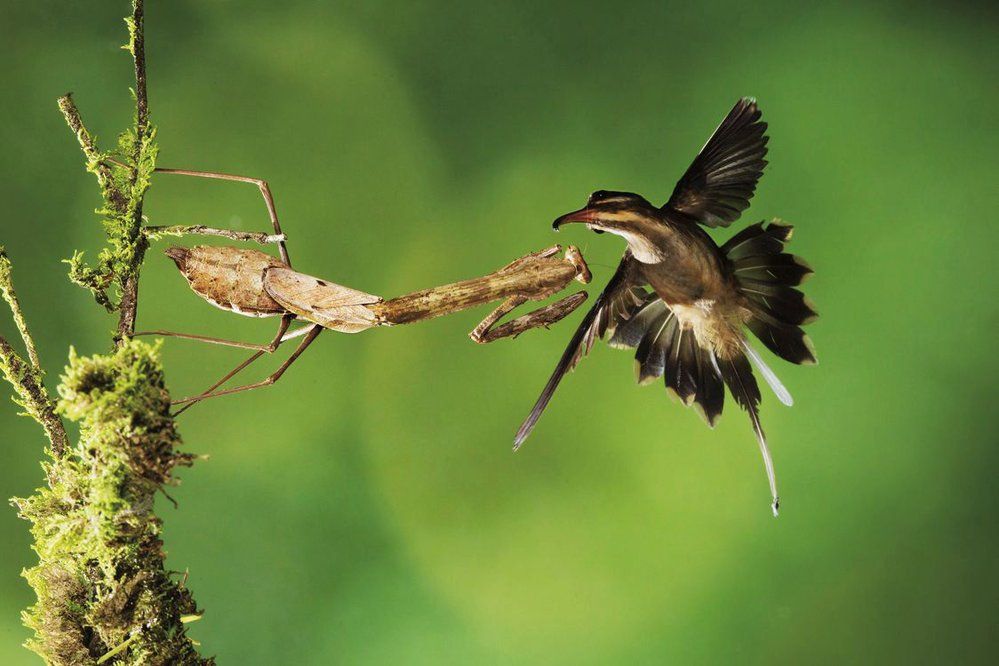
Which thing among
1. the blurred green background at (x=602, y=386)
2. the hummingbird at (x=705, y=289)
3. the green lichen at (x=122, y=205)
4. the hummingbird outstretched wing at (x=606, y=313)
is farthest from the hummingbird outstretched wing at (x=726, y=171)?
the green lichen at (x=122, y=205)

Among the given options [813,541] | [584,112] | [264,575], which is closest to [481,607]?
[264,575]

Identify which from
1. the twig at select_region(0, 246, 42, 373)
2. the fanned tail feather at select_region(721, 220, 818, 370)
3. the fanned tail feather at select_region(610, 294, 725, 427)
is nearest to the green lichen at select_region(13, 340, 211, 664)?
the twig at select_region(0, 246, 42, 373)

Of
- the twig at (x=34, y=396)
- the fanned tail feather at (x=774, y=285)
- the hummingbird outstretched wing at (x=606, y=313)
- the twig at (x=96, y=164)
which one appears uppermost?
the twig at (x=96, y=164)

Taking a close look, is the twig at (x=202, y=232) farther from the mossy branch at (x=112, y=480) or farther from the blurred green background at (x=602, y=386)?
the blurred green background at (x=602, y=386)

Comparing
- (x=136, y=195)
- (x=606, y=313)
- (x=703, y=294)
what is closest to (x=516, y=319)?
(x=606, y=313)

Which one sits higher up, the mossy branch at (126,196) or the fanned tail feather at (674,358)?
the mossy branch at (126,196)

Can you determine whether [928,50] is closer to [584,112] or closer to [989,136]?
[989,136]
